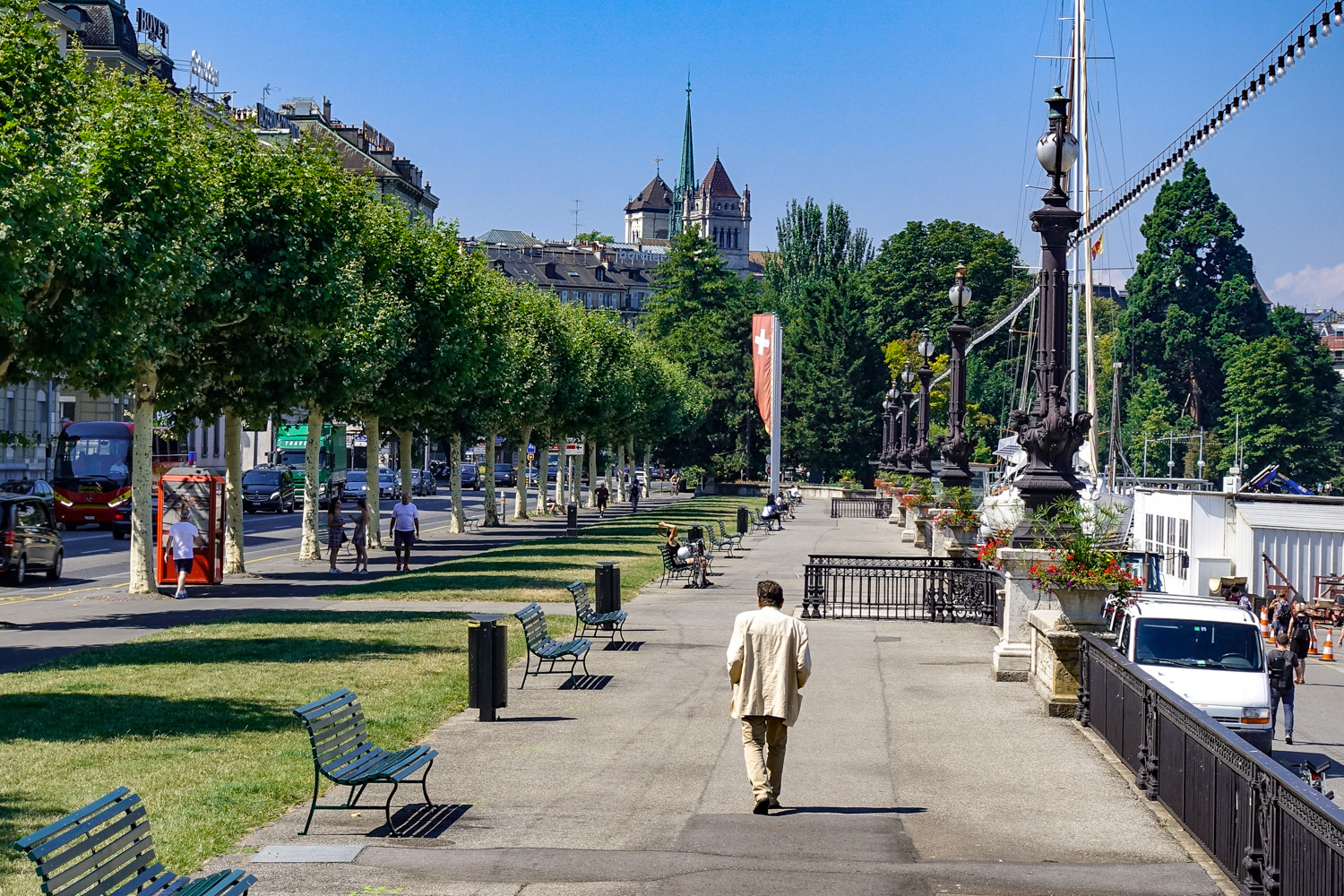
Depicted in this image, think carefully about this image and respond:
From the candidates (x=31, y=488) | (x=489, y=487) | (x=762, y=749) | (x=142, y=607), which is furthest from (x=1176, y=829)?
(x=489, y=487)

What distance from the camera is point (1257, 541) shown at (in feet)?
121

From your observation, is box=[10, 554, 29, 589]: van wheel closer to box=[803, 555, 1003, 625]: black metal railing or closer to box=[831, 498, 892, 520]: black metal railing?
box=[803, 555, 1003, 625]: black metal railing

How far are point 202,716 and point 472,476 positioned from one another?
8892cm

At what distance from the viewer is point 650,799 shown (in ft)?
36.0

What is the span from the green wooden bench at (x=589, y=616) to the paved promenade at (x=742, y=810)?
2.03 metres

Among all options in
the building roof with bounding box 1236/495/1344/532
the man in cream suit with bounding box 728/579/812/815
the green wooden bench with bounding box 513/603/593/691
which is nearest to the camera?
the man in cream suit with bounding box 728/579/812/815

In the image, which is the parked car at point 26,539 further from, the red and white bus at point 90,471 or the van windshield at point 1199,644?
the van windshield at point 1199,644

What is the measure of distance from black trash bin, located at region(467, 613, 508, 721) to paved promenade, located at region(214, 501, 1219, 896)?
0.25m

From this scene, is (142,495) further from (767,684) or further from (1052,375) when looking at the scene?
(767,684)

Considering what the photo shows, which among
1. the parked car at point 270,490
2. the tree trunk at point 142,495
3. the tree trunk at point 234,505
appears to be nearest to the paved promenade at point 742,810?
the tree trunk at point 142,495

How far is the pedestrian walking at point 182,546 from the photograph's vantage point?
26750mm

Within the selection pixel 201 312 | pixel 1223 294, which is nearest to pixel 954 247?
pixel 1223 294

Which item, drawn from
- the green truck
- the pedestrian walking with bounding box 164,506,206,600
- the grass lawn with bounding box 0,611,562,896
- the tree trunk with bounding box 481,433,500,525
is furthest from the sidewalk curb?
the green truck

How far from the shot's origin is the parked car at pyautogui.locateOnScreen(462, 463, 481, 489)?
99625mm
